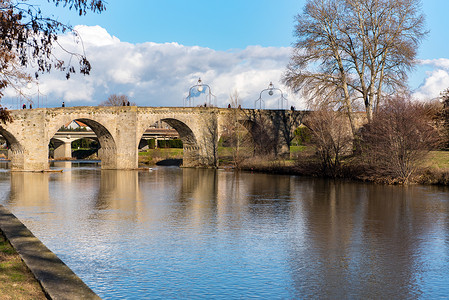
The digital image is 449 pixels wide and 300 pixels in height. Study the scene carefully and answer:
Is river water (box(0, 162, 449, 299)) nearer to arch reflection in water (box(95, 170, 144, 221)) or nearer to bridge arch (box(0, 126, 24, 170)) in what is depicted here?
arch reflection in water (box(95, 170, 144, 221))

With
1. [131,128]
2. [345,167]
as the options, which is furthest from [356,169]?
[131,128]

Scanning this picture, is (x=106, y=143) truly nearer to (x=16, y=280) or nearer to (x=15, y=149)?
(x=15, y=149)

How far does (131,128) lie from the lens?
167 feet

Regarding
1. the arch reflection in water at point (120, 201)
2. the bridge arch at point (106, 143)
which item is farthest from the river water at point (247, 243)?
the bridge arch at point (106, 143)

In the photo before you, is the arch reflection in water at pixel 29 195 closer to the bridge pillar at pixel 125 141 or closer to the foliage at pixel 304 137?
the bridge pillar at pixel 125 141

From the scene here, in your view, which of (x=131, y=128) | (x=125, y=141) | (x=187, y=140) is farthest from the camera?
(x=187, y=140)

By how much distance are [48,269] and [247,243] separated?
19.2 ft

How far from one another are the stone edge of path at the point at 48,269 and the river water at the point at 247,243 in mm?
758

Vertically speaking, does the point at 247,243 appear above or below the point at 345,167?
below

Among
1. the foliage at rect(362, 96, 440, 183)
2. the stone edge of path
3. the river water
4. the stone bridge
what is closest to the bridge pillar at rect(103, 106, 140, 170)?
the stone bridge

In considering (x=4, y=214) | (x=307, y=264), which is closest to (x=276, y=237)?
(x=307, y=264)

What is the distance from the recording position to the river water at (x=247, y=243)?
387 inches

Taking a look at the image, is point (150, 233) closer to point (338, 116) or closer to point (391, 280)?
point (391, 280)

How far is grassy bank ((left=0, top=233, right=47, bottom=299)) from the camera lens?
780cm
